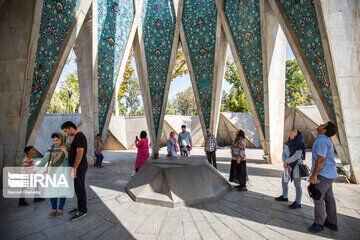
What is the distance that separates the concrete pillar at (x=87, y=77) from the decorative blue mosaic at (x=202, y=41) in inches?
180

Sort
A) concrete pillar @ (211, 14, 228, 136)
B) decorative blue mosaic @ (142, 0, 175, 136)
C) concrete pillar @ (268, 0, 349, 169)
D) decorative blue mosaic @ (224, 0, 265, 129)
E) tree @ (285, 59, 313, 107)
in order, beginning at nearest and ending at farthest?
concrete pillar @ (268, 0, 349, 169), decorative blue mosaic @ (224, 0, 265, 129), decorative blue mosaic @ (142, 0, 175, 136), concrete pillar @ (211, 14, 228, 136), tree @ (285, 59, 313, 107)

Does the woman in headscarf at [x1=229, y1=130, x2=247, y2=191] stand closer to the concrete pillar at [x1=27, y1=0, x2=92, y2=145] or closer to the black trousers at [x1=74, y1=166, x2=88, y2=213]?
the black trousers at [x1=74, y1=166, x2=88, y2=213]

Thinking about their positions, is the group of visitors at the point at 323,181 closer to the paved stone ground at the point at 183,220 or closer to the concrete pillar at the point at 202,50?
the paved stone ground at the point at 183,220

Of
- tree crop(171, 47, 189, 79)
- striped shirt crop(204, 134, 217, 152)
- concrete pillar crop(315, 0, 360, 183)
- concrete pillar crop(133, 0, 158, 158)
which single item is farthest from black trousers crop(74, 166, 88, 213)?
tree crop(171, 47, 189, 79)

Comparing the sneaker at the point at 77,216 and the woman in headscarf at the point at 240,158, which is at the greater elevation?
the woman in headscarf at the point at 240,158

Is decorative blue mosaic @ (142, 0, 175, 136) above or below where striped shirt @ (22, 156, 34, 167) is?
above

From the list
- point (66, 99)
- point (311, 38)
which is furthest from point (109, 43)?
point (66, 99)

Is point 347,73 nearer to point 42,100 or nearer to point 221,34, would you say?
point 221,34

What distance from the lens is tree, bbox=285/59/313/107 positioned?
26.3 metres

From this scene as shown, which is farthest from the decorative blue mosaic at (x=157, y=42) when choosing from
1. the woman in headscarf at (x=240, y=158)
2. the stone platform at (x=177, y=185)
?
the woman in headscarf at (x=240, y=158)

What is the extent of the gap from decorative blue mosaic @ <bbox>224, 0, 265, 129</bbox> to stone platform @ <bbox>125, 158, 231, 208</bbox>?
4.44m

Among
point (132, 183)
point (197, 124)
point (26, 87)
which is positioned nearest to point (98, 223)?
point (132, 183)

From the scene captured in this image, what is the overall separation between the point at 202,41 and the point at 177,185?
770cm

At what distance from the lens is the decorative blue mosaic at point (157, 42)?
29.0 feet
